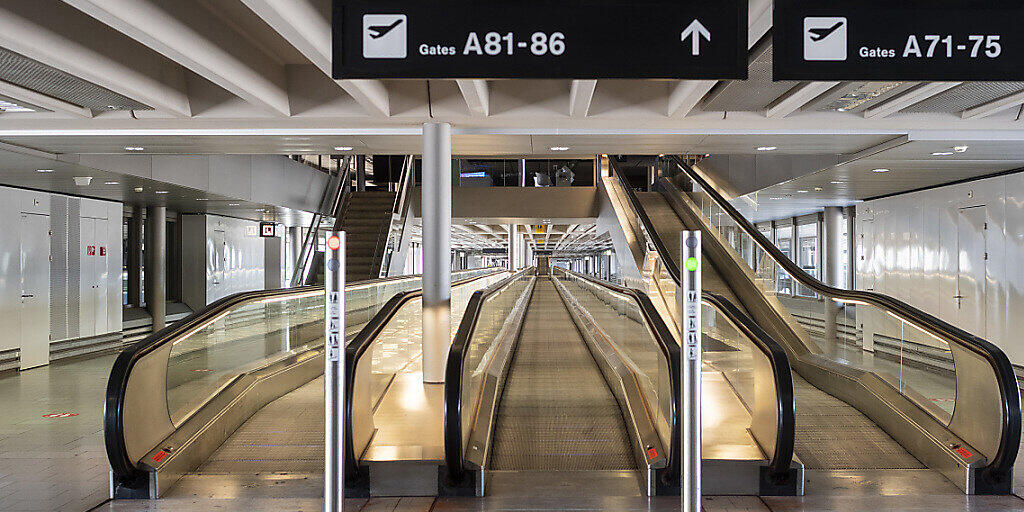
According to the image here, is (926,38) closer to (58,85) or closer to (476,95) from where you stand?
(476,95)

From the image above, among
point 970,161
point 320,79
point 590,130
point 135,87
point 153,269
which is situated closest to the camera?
point 135,87

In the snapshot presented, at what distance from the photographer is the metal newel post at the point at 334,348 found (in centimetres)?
384

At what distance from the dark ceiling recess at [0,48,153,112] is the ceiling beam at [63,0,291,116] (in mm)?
987

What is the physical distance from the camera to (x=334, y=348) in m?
3.93

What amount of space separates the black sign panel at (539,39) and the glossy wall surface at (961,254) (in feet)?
27.4

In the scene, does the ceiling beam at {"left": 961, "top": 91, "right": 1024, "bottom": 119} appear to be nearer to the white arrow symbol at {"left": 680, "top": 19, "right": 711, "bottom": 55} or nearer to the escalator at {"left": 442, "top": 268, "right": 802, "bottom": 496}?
the escalator at {"left": 442, "top": 268, "right": 802, "bottom": 496}

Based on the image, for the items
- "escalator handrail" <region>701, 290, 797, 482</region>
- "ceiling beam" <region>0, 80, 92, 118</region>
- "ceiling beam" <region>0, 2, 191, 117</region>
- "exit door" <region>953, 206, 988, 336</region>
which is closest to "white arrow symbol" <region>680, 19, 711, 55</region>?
"escalator handrail" <region>701, 290, 797, 482</region>

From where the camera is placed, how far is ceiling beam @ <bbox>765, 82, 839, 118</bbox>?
6250mm

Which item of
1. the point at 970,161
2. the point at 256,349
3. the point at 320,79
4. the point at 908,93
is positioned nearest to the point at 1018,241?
the point at 970,161

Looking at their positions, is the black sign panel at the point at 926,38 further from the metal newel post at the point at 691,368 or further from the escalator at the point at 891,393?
the escalator at the point at 891,393

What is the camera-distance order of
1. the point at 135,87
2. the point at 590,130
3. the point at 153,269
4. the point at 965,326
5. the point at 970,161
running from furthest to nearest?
the point at 153,269 < the point at 965,326 < the point at 970,161 < the point at 590,130 < the point at 135,87

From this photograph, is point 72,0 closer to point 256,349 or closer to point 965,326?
point 256,349

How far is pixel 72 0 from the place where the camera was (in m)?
3.98

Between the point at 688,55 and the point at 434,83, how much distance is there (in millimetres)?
4282
